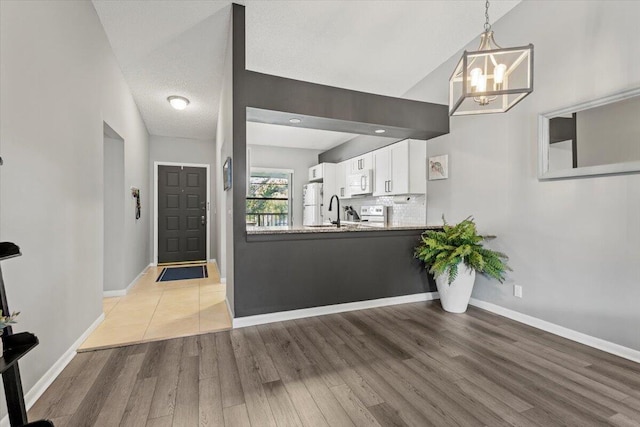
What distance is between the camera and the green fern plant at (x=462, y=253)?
302 cm

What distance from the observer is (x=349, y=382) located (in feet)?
6.26

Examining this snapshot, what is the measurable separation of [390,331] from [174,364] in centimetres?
182

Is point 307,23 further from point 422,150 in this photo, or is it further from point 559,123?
point 559,123

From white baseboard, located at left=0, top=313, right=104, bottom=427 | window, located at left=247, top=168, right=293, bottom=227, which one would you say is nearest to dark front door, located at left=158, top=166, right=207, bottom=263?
window, located at left=247, top=168, right=293, bottom=227

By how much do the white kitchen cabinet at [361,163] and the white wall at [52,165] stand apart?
4.03 meters

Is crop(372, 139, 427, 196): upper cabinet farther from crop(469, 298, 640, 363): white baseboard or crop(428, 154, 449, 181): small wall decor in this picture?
crop(469, 298, 640, 363): white baseboard

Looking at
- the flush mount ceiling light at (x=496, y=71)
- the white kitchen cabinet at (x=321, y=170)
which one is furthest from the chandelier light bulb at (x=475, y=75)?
the white kitchen cabinet at (x=321, y=170)

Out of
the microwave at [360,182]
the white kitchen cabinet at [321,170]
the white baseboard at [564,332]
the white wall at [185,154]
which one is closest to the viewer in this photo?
the white baseboard at [564,332]

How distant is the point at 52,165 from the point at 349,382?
8.05 feet

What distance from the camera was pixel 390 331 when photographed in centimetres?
272

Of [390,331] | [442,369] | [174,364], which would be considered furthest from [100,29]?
[442,369]

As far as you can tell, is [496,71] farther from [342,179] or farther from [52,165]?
[342,179]

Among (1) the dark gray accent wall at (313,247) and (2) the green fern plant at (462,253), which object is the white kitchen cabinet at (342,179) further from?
(2) the green fern plant at (462,253)

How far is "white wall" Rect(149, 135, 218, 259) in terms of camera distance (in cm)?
616
